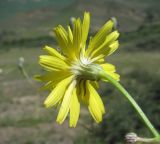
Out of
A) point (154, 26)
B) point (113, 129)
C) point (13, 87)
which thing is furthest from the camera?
point (154, 26)

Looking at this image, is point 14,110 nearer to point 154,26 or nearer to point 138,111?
point 138,111

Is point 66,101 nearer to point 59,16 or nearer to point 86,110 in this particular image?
point 86,110

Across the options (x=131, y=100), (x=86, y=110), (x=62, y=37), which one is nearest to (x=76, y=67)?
(x=62, y=37)

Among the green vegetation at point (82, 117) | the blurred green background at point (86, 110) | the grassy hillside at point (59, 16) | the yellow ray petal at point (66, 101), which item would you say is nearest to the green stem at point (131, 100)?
the yellow ray petal at point (66, 101)

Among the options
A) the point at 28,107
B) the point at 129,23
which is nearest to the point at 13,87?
the point at 28,107

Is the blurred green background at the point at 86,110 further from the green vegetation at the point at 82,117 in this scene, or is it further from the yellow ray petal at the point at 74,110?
the yellow ray petal at the point at 74,110

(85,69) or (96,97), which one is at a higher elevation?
(85,69)

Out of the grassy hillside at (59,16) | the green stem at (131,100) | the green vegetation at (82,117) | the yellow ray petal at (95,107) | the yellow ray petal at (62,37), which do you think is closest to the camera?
the green stem at (131,100)
